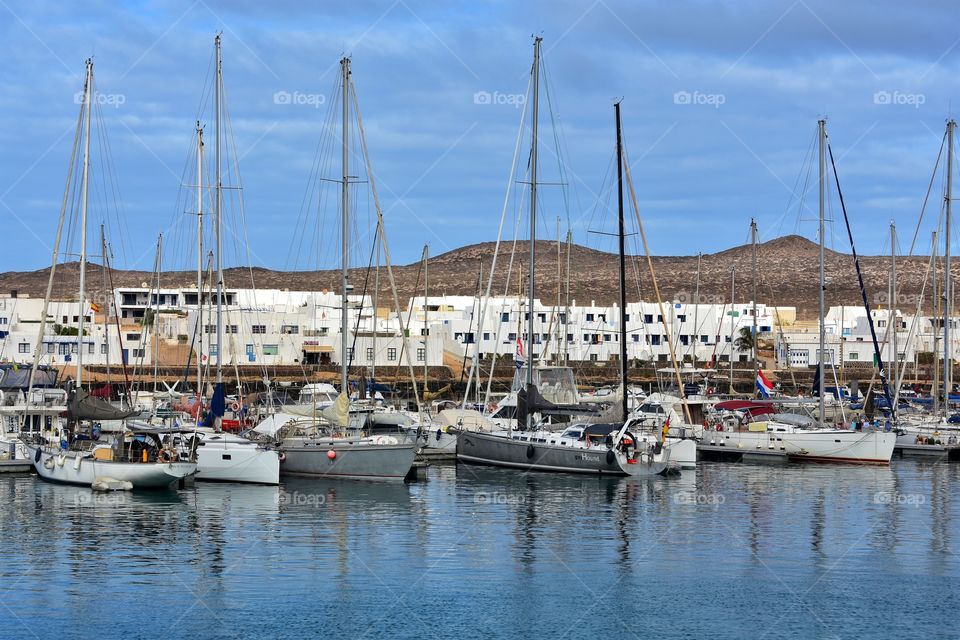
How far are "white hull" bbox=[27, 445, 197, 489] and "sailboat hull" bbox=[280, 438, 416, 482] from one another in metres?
4.05

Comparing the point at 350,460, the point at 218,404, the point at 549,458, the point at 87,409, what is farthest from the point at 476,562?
the point at 87,409

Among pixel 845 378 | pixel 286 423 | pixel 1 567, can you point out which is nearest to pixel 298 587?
pixel 1 567

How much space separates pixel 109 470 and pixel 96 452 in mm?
1272

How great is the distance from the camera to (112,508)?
35031 millimetres

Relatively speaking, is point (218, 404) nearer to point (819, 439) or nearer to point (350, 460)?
point (350, 460)

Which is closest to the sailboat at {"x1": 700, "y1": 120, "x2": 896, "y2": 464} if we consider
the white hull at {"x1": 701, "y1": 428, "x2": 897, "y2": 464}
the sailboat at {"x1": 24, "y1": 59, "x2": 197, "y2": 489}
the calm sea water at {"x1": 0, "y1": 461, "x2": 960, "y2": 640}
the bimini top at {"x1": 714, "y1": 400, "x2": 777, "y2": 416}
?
the white hull at {"x1": 701, "y1": 428, "x2": 897, "y2": 464}

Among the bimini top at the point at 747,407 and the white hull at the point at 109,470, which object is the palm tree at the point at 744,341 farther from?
the white hull at the point at 109,470

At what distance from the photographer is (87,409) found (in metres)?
42.7

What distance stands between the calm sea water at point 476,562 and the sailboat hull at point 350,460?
58cm

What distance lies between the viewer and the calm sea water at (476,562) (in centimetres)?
2344

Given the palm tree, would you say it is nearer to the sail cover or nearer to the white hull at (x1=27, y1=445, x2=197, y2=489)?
the sail cover

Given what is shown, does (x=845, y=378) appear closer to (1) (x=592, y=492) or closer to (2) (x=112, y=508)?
(1) (x=592, y=492)


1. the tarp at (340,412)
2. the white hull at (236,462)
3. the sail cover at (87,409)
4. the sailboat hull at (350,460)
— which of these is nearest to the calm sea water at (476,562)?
the white hull at (236,462)

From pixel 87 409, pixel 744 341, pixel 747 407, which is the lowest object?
pixel 747 407
